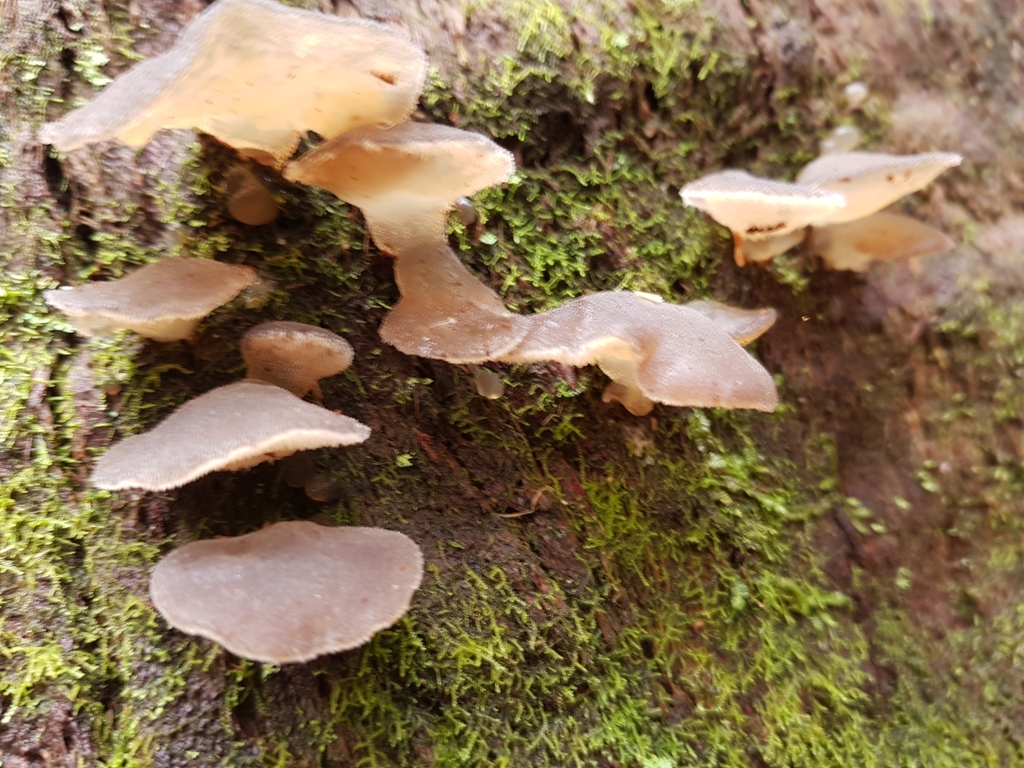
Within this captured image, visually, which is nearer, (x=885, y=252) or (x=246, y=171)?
(x=246, y=171)

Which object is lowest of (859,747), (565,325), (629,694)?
(859,747)

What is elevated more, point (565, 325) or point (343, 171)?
point (343, 171)

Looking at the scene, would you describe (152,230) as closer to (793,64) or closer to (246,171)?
(246,171)

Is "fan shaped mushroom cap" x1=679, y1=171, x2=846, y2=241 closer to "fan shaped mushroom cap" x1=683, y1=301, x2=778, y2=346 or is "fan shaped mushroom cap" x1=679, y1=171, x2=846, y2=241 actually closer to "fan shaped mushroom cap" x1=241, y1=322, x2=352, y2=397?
"fan shaped mushroom cap" x1=683, y1=301, x2=778, y2=346

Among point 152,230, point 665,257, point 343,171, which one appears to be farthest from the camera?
point 665,257

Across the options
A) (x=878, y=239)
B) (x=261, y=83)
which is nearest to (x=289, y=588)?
(x=261, y=83)

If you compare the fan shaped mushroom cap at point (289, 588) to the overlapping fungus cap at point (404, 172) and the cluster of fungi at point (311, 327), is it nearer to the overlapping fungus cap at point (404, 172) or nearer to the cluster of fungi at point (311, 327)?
the cluster of fungi at point (311, 327)

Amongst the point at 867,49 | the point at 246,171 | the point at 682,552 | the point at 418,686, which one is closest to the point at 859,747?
the point at 682,552
